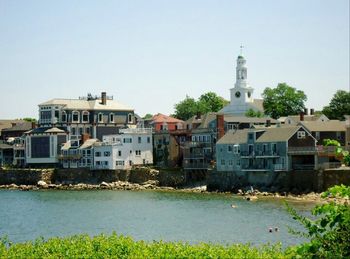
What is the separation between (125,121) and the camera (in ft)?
376

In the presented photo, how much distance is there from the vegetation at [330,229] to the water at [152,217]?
24.1m

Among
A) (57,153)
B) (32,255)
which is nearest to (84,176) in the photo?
(57,153)

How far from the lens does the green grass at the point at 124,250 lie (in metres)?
24.6

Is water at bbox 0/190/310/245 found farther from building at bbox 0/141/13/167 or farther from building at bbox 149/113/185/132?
building at bbox 0/141/13/167

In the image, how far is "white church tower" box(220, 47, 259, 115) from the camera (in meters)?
122

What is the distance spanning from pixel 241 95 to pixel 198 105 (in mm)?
26098

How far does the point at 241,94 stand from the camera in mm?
122750

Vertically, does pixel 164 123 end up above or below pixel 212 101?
below

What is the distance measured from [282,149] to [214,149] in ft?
57.1

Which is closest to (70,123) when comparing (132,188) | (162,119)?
(162,119)

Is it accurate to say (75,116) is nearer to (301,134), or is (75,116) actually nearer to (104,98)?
(104,98)

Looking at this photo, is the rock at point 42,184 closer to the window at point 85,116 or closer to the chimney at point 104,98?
the window at point 85,116

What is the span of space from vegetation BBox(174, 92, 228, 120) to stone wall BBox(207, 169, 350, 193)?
60.4 meters

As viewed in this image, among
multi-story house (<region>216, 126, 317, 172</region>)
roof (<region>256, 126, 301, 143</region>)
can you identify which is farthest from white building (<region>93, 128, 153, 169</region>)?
roof (<region>256, 126, 301, 143</region>)
